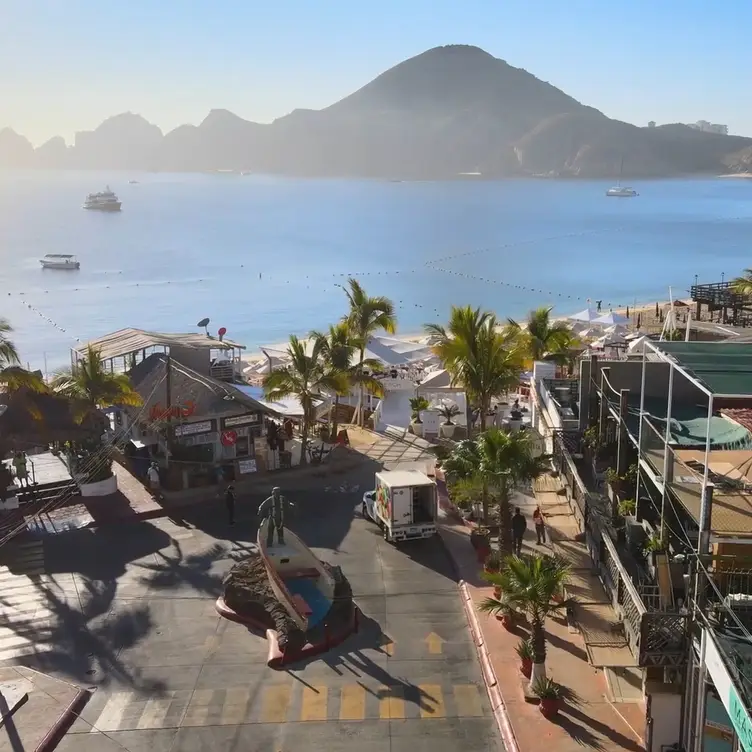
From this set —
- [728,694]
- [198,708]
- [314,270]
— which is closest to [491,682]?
[198,708]

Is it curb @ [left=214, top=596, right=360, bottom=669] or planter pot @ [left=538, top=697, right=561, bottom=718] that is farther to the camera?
curb @ [left=214, top=596, right=360, bottom=669]

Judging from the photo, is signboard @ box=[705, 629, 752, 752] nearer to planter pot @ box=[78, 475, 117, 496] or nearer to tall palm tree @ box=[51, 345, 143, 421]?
planter pot @ box=[78, 475, 117, 496]

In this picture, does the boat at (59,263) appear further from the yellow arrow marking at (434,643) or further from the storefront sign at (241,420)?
the yellow arrow marking at (434,643)

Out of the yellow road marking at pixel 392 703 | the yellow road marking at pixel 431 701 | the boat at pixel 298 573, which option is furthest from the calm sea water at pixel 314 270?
the yellow road marking at pixel 431 701

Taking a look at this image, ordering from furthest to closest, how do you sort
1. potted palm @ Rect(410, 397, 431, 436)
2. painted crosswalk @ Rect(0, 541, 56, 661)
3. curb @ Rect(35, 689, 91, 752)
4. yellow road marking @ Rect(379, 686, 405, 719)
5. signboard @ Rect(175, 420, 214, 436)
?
1. potted palm @ Rect(410, 397, 431, 436)
2. signboard @ Rect(175, 420, 214, 436)
3. painted crosswalk @ Rect(0, 541, 56, 661)
4. yellow road marking @ Rect(379, 686, 405, 719)
5. curb @ Rect(35, 689, 91, 752)

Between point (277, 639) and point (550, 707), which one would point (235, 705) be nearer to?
point (277, 639)

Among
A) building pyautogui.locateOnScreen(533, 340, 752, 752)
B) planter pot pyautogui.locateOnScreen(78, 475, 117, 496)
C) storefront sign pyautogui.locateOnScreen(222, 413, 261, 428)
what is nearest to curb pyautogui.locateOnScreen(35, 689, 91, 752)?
building pyautogui.locateOnScreen(533, 340, 752, 752)

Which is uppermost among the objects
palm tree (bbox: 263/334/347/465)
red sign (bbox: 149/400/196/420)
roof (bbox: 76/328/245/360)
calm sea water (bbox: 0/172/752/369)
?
roof (bbox: 76/328/245/360)
